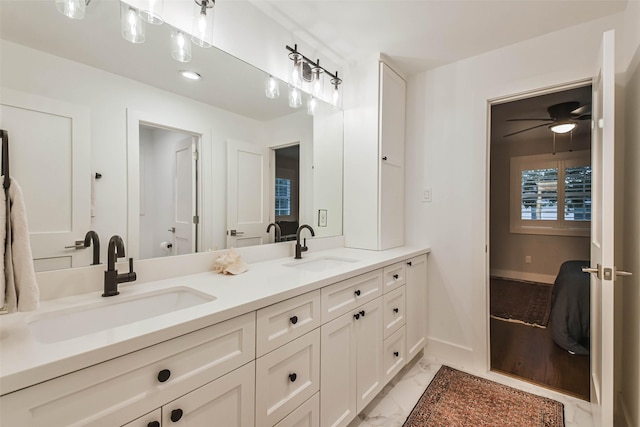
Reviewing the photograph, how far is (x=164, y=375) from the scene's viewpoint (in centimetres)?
77

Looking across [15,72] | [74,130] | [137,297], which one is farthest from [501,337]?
[15,72]

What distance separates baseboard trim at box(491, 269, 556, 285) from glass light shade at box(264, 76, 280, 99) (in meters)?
4.98

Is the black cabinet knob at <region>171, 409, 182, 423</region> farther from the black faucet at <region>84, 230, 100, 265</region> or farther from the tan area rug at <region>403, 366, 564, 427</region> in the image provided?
the tan area rug at <region>403, 366, 564, 427</region>

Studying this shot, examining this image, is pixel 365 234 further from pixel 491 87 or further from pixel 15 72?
pixel 15 72

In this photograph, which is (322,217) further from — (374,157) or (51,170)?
(51,170)

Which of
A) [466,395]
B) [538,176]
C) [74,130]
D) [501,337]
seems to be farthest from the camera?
[538,176]

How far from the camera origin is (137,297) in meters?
1.07

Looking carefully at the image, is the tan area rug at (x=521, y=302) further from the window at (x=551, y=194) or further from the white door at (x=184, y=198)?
the white door at (x=184, y=198)

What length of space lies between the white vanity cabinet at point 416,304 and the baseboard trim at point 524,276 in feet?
11.3

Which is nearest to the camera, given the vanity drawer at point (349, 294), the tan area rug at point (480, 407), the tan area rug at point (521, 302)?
the vanity drawer at point (349, 294)

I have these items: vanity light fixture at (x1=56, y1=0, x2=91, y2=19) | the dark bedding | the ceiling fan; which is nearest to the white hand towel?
vanity light fixture at (x1=56, y1=0, x2=91, y2=19)

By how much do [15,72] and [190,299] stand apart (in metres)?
0.98

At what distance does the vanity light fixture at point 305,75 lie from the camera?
193 centimetres

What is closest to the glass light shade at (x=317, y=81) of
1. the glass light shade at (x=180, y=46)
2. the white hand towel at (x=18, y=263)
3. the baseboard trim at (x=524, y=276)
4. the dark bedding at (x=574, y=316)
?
Answer: the glass light shade at (x=180, y=46)
